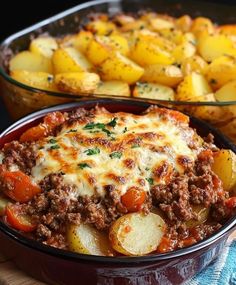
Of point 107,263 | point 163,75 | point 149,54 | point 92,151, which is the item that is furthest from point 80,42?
point 107,263

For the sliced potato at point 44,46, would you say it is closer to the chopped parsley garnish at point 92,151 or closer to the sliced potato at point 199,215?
the chopped parsley garnish at point 92,151

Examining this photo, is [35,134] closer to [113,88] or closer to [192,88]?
[113,88]

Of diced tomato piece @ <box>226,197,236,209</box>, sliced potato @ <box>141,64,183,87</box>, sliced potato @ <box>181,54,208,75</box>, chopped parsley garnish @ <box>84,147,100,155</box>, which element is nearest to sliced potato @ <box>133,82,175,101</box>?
sliced potato @ <box>141,64,183,87</box>

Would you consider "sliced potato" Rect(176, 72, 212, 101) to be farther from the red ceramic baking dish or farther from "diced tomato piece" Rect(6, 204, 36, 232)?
"diced tomato piece" Rect(6, 204, 36, 232)

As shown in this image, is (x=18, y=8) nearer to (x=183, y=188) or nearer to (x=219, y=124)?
(x=219, y=124)

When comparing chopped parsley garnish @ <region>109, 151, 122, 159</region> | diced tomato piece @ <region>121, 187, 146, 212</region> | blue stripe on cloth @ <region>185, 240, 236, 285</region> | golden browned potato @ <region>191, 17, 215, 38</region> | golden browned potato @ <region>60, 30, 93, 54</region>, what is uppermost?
chopped parsley garnish @ <region>109, 151, 122, 159</region>
